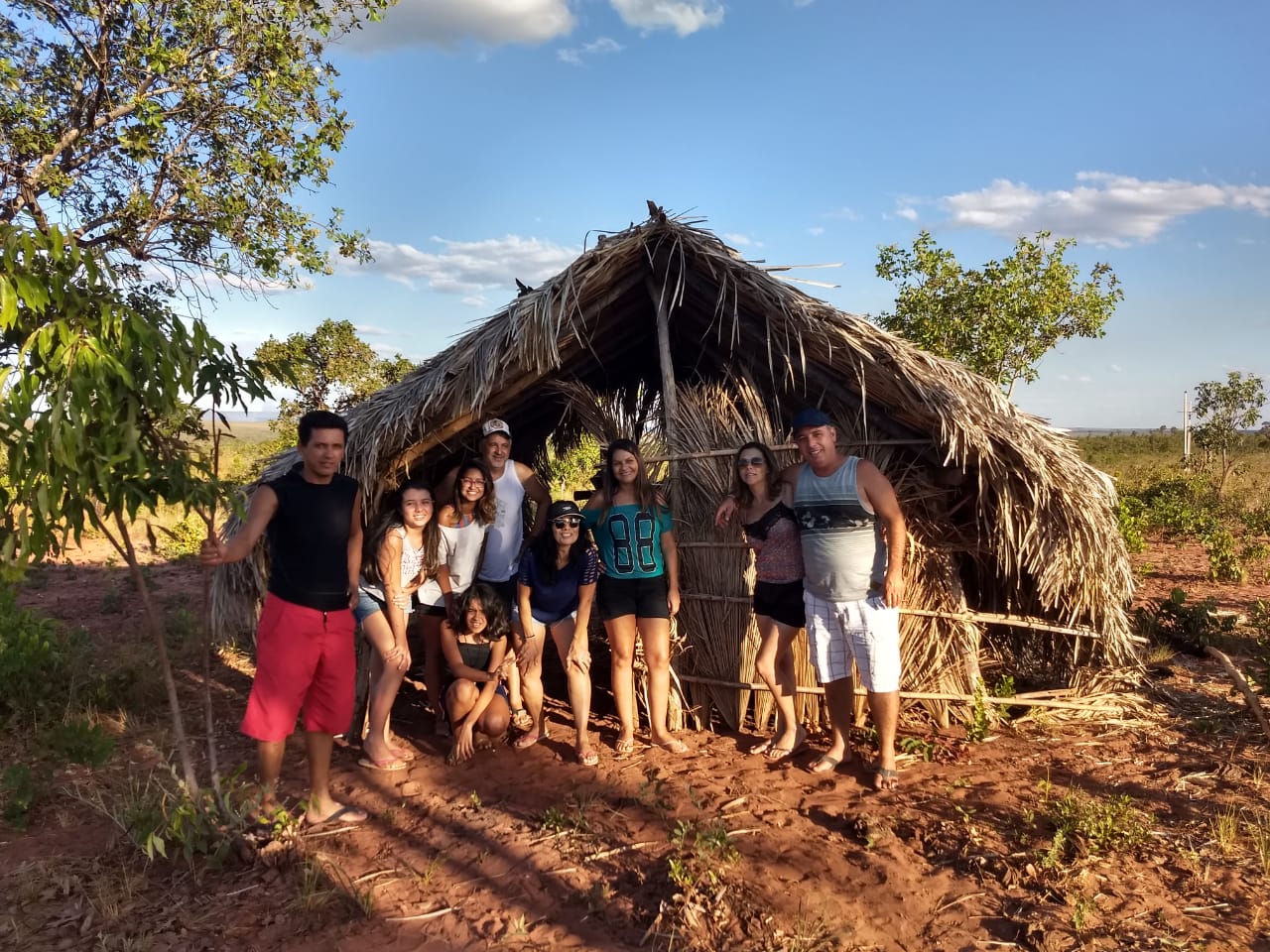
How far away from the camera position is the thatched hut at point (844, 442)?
424 cm

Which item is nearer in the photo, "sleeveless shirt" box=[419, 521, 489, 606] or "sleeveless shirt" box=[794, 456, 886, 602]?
"sleeveless shirt" box=[794, 456, 886, 602]

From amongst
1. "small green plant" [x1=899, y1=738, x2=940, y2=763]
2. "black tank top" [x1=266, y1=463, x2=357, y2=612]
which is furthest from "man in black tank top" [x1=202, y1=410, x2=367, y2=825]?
"small green plant" [x1=899, y1=738, x2=940, y2=763]

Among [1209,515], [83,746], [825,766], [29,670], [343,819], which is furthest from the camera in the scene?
[1209,515]

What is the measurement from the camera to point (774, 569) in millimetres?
3979

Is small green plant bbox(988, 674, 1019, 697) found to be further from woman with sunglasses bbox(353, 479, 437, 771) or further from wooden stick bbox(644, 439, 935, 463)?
woman with sunglasses bbox(353, 479, 437, 771)

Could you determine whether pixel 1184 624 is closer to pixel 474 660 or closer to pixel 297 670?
pixel 474 660

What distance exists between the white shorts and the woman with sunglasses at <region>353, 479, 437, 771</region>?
1995 mm

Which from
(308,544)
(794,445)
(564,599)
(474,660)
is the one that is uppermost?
(794,445)

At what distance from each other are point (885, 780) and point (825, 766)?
316 millimetres

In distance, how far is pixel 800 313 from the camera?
4.29 meters

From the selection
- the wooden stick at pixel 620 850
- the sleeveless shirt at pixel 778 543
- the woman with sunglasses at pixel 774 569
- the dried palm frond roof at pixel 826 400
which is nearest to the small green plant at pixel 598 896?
the wooden stick at pixel 620 850

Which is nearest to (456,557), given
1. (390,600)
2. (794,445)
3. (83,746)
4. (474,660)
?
(390,600)

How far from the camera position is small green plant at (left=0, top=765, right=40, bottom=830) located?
3.47 meters

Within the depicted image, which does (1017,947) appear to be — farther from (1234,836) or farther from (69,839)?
(69,839)
